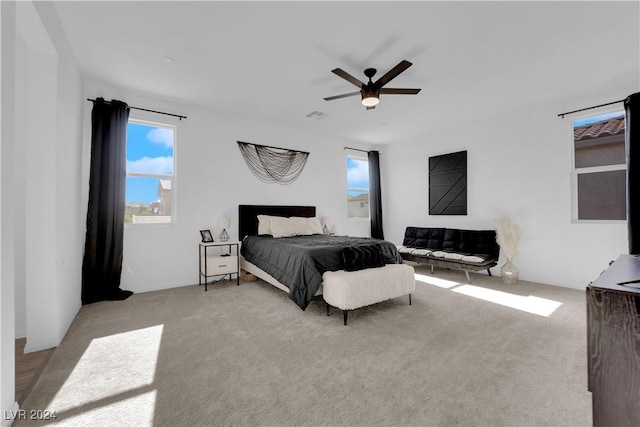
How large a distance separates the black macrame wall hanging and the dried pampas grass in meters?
3.55

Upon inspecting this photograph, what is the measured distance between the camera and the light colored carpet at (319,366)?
1.45 meters

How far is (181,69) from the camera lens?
310 centimetres

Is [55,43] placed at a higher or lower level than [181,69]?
lower

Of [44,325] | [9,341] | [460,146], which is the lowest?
[44,325]

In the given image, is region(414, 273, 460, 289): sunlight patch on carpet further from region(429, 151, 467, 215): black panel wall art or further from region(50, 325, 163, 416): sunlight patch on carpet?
region(50, 325, 163, 416): sunlight patch on carpet

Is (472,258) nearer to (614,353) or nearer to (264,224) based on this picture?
(264,224)

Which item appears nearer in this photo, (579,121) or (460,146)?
(579,121)

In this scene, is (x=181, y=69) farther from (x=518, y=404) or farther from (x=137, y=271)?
(x=518, y=404)

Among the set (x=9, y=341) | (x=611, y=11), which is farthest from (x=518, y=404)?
(x=611, y=11)

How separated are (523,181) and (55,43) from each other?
19.2ft

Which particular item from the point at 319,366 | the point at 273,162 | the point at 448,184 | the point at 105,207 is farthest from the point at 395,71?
the point at 105,207

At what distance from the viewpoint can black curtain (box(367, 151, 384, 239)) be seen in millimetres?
6227

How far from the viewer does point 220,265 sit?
3969mm

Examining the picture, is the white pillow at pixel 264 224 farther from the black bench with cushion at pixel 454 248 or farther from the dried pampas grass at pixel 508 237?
the dried pampas grass at pixel 508 237
